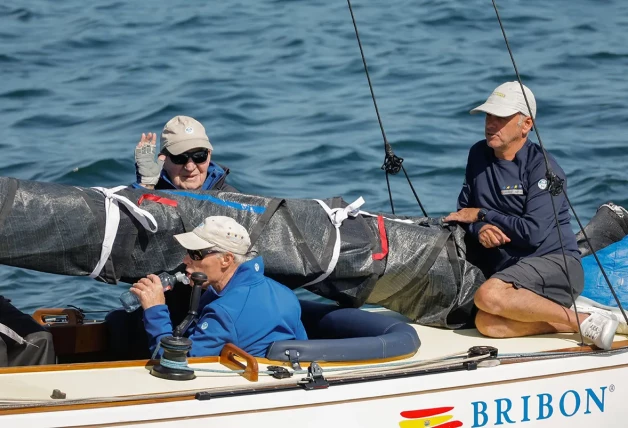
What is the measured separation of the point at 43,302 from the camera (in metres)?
7.71

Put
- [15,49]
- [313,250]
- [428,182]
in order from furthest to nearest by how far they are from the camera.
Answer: [15,49] < [428,182] < [313,250]

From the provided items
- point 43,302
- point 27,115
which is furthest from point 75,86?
point 43,302

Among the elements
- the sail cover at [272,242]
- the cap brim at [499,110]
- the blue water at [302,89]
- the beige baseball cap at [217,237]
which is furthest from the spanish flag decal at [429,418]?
the blue water at [302,89]

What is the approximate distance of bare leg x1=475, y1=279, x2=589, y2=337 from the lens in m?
5.07

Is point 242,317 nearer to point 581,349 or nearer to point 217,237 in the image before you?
point 217,237

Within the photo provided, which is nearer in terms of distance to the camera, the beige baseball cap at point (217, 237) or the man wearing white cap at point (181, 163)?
the beige baseball cap at point (217, 237)

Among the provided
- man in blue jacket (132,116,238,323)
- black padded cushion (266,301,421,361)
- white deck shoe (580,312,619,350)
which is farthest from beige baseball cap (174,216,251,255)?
white deck shoe (580,312,619,350)

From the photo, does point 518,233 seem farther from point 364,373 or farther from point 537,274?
point 364,373

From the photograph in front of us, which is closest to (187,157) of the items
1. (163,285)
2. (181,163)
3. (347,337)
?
(181,163)

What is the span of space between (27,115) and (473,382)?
8359mm

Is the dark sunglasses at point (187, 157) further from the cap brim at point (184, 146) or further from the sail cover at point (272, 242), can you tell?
the sail cover at point (272, 242)

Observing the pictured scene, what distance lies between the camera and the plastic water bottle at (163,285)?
14.8 ft

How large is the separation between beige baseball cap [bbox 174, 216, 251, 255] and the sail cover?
31 cm

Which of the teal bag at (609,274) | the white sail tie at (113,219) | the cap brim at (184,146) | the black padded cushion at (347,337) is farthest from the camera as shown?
the teal bag at (609,274)
